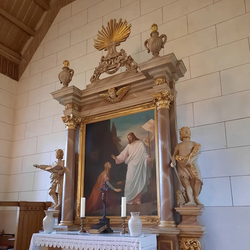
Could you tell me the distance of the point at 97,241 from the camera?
3727 mm

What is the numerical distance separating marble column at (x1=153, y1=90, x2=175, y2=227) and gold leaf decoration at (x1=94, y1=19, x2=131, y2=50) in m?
1.43

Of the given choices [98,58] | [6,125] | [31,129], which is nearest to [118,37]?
[98,58]

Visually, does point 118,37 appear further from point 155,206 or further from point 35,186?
point 35,186

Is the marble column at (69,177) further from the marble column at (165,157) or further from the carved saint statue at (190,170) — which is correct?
the carved saint statue at (190,170)

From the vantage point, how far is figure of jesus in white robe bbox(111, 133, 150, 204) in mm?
4461

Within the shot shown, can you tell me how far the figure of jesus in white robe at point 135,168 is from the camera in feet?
14.6

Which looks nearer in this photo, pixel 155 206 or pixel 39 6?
pixel 155 206

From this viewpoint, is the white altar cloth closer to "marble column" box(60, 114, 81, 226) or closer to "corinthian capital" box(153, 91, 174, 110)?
"marble column" box(60, 114, 81, 226)

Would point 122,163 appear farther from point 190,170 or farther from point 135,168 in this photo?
point 190,170

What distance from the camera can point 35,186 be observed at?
6.77 m

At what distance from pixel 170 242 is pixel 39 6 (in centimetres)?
691

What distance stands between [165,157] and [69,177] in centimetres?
186

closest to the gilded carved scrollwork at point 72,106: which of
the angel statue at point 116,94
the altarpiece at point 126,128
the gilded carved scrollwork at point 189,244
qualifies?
the altarpiece at point 126,128

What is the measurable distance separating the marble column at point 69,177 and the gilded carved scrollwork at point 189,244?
196 centimetres
